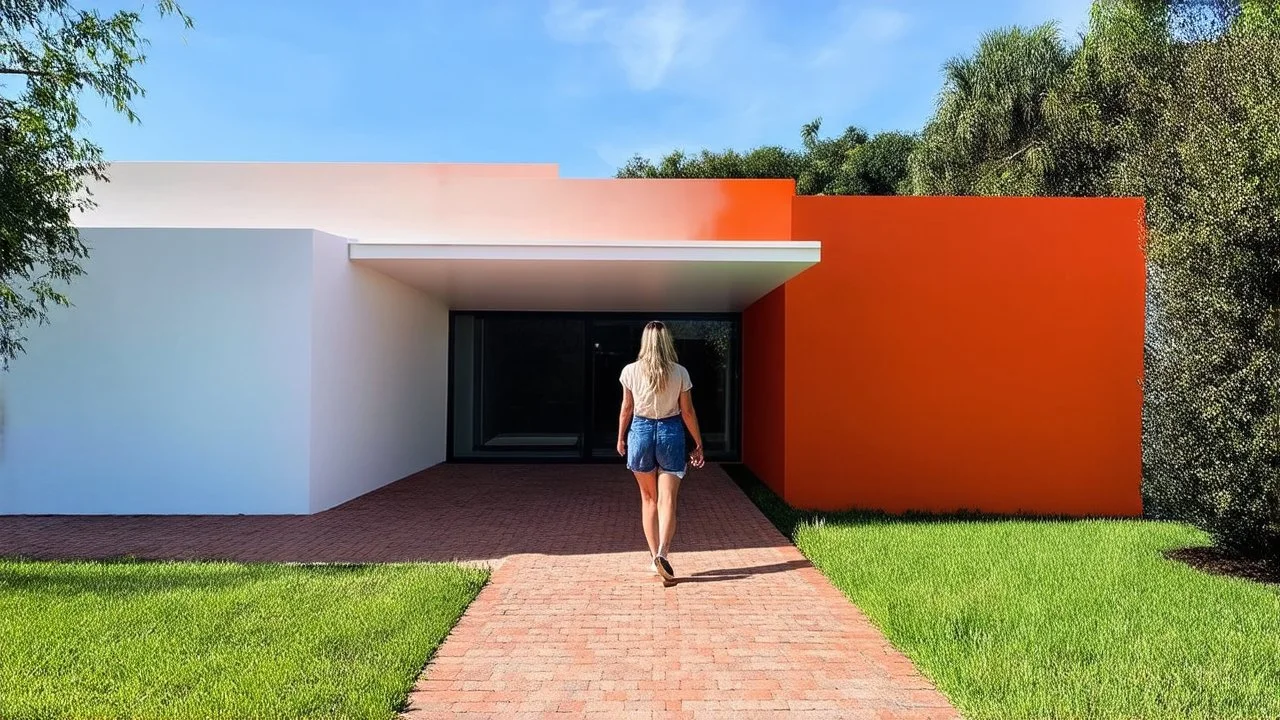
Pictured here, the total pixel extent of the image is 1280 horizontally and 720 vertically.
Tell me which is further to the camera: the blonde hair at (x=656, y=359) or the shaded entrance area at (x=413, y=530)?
the shaded entrance area at (x=413, y=530)

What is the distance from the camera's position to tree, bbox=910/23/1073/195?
1748 cm

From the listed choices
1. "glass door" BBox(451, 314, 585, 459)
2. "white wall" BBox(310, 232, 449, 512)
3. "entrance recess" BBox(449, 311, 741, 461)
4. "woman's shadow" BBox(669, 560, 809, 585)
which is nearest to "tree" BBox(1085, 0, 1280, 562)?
"woman's shadow" BBox(669, 560, 809, 585)

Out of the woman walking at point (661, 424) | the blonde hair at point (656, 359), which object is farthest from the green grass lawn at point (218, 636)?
the blonde hair at point (656, 359)

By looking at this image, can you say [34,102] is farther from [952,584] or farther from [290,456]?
[952,584]

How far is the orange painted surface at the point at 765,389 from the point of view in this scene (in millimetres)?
8195

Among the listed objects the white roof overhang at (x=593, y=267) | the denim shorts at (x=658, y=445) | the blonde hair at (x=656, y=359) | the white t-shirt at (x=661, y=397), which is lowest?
the denim shorts at (x=658, y=445)

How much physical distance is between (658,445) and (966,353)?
4.17 m

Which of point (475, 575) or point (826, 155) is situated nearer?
point (475, 575)

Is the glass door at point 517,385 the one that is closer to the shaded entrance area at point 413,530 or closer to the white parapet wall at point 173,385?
the shaded entrance area at point 413,530

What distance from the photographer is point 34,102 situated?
524cm

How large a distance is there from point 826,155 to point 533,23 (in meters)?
19.6

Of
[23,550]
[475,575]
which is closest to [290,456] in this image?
[23,550]

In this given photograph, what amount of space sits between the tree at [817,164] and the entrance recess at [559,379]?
15.7 m

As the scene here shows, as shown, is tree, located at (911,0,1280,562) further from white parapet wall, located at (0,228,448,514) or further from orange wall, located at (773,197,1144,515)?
white parapet wall, located at (0,228,448,514)
